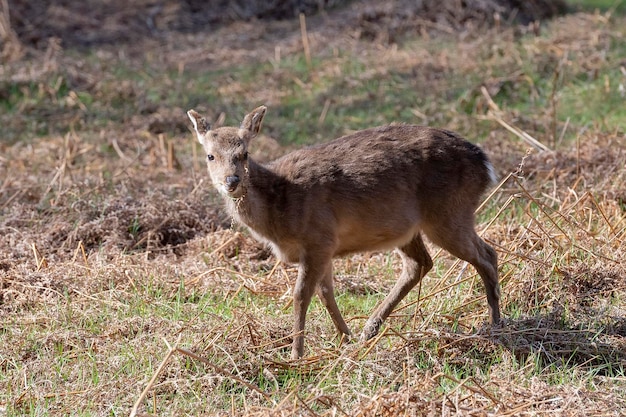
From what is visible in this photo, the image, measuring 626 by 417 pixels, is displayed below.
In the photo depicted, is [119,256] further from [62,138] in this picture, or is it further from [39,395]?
[62,138]

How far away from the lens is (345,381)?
551 cm

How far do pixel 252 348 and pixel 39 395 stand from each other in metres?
1.27

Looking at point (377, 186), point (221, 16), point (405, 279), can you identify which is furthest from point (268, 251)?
point (221, 16)

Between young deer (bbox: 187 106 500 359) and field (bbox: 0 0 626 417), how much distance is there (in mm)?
264

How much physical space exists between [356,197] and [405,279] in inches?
30.1

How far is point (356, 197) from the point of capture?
643 cm

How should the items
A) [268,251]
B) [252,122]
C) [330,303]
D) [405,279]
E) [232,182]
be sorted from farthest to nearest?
[268,251] < [405,279] < [252,122] < [330,303] < [232,182]

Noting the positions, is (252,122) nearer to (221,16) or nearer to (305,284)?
(305,284)

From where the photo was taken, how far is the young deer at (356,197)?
6.25 m

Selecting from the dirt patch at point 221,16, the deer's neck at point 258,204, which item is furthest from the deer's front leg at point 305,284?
the dirt patch at point 221,16

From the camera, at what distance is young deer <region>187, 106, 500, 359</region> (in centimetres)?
625

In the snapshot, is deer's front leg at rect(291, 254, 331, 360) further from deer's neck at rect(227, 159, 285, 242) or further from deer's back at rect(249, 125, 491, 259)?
deer's neck at rect(227, 159, 285, 242)

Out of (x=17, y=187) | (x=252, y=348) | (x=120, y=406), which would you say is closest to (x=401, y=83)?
(x=17, y=187)

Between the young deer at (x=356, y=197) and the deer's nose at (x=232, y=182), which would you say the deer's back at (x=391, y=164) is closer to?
the young deer at (x=356, y=197)
